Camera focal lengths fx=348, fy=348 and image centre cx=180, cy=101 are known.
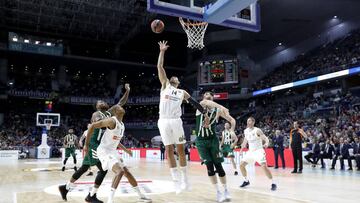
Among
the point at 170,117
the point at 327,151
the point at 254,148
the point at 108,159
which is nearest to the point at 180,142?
the point at 170,117

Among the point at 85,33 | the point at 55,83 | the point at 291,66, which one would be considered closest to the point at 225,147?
the point at 291,66

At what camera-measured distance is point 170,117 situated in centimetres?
649

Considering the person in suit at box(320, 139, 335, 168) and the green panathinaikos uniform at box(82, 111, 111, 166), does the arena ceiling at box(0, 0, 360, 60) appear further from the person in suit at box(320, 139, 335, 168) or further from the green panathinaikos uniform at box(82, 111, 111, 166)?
the green panathinaikos uniform at box(82, 111, 111, 166)

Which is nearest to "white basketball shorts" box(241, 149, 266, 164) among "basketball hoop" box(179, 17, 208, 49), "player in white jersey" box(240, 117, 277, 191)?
"player in white jersey" box(240, 117, 277, 191)

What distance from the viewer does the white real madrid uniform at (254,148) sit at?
885 centimetres

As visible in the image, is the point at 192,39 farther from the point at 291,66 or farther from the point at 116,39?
the point at 116,39

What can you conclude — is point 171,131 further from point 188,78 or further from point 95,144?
point 188,78

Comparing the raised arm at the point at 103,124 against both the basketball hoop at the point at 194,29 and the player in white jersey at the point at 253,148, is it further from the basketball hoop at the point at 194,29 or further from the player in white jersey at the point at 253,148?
the basketball hoop at the point at 194,29

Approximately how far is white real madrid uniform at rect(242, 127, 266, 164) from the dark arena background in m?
0.03

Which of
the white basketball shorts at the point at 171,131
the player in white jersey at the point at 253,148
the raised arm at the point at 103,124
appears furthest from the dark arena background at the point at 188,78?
the raised arm at the point at 103,124

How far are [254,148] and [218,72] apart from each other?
2331cm

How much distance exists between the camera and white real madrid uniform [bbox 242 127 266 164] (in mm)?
8852

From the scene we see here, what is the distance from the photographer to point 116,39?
39531mm

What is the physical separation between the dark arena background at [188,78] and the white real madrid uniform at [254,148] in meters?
0.03
